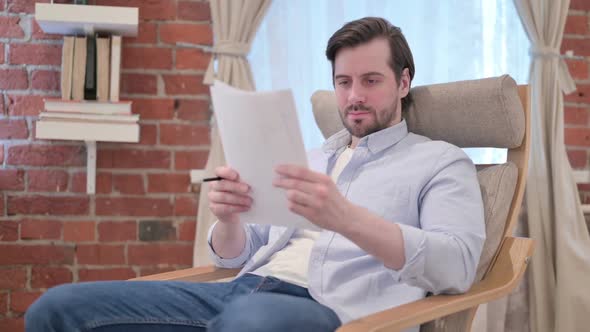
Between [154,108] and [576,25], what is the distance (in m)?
1.62

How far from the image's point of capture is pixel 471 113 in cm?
148

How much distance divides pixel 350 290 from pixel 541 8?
5.19ft

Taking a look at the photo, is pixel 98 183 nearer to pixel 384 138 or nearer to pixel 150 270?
pixel 150 270

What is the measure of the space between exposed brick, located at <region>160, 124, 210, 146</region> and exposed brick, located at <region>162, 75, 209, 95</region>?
120 millimetres

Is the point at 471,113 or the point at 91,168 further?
the point at 91,168

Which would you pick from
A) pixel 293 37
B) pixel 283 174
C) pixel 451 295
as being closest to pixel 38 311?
pixel 283 174

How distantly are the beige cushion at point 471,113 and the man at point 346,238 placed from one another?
0.06 meters

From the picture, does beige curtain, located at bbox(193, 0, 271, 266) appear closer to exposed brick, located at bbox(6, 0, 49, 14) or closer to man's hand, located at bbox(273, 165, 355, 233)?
exposed brick, located at bbox(6, 0, 49, 14)

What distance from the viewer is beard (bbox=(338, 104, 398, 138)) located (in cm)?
143

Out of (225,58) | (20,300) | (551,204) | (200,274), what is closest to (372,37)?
(200,274)

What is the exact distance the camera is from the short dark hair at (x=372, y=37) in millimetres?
1424

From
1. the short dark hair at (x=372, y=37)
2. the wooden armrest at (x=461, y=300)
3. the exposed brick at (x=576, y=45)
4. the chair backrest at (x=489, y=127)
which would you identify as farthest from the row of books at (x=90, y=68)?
the exposed brick at (x=576, y=45)

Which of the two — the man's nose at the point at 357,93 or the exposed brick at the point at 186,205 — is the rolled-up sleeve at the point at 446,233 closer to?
the man's nose at the point at 357,93

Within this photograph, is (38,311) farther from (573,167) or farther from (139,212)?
(573,167)
